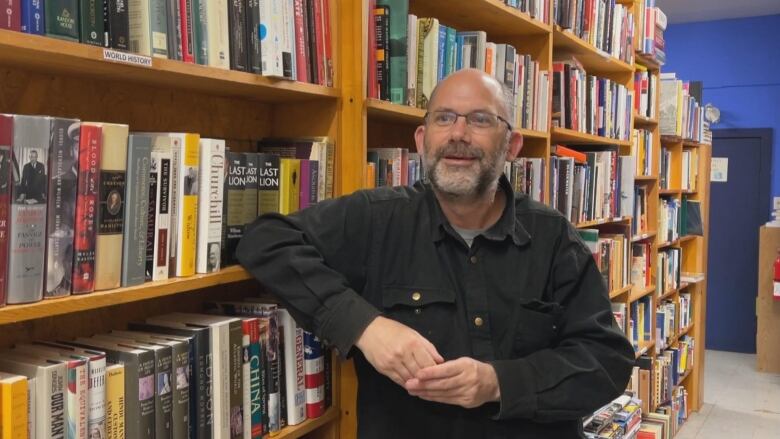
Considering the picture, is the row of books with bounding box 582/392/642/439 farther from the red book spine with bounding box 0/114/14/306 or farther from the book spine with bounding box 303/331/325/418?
the red book spine with bounding box 0/114/14/306

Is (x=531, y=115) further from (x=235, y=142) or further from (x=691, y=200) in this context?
(x=691, y=200)

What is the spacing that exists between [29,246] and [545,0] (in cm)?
215

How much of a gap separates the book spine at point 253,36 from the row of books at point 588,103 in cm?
170

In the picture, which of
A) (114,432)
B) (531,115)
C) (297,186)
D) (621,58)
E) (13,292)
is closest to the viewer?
(13,292)

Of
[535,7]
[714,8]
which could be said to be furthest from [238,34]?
[714,8]

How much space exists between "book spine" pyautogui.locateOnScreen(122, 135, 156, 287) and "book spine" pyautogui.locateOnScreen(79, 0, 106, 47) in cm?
16

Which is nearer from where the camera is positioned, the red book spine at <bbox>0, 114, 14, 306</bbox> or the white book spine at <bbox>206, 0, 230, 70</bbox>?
the red book spine at <bbox>0, 114, 14, 306</bbox>

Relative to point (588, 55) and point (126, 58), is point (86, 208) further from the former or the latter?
point (588, 55)

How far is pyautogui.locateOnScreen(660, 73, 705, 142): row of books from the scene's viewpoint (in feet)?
14.4

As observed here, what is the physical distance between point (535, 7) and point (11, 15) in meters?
1.94

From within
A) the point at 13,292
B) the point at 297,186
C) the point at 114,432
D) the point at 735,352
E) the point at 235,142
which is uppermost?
the point at 235,142

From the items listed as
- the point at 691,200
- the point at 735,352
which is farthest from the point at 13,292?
the point at 735,352

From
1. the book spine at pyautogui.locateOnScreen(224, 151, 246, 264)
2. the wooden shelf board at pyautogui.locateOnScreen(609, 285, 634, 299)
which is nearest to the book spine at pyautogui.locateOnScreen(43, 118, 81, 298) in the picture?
the book spine at pyautogui.locateOnScreen(224, 151, 246, 264)

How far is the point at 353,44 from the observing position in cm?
162
